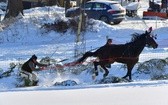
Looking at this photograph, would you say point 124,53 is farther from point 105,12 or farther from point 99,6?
point 99,6

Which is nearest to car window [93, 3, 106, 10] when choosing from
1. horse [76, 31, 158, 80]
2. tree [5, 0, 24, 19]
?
tree [5, 0, 24, 19]

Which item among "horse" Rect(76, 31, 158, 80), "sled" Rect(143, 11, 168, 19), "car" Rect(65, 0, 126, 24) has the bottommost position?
"sled" Rect(143, 11, 168, 19)

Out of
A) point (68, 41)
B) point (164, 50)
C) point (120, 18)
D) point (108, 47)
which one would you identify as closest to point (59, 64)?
point (108, 47)

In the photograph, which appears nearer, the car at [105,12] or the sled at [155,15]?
the car at [105,12]

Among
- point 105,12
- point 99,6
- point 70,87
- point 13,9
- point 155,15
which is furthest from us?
point 155,15

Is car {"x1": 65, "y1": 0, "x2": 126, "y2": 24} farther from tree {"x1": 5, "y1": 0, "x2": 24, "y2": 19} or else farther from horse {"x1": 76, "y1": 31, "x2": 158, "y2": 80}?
horse {"x1": 76, "y1": 31, "x2": 158, "y2": 80}

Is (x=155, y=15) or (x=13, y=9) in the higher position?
(x=13, y=9)

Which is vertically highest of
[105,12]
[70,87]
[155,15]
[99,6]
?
[70,87]

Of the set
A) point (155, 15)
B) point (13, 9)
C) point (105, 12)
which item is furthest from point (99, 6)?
point (13, 9)

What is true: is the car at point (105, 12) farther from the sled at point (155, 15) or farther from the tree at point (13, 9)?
the tree at point (13, 9)

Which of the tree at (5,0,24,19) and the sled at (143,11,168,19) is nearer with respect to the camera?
the tree at (5,0,24,19)

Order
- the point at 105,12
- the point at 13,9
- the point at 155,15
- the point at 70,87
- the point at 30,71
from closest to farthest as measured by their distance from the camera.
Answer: the point at 70,87, the point at 30,71, the point at 13,9, the point at 105,12, the point at 155,15

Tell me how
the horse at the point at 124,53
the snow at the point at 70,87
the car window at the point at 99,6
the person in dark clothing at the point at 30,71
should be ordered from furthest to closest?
the car window at the point at 99,6 → the horse at the point at 124,53 → the person in dark clothing at the point at 30,71 → the snow at the point at 70,87

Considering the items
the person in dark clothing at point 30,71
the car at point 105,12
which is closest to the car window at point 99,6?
the car at point 105,12
